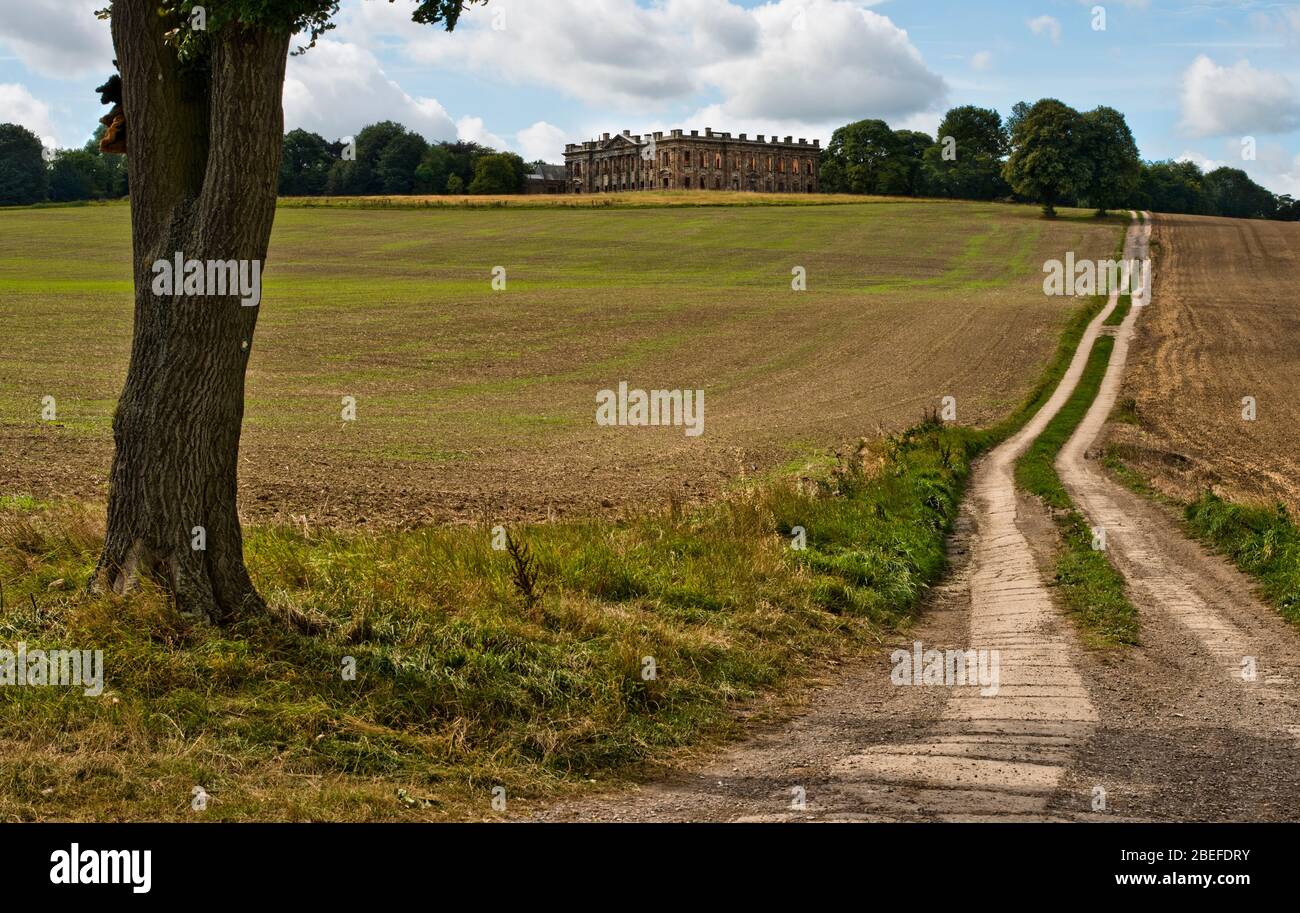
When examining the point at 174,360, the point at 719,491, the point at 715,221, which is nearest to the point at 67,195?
the point at 715,221

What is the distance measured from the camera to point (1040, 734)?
9.21m

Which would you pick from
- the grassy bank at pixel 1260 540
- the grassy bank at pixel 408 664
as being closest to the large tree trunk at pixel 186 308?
the grassy bank at pixel 408 664

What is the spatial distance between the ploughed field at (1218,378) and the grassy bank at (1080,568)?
2140mm

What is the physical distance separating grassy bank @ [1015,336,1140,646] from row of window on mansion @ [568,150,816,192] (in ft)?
480

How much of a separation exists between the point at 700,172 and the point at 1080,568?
536 feet

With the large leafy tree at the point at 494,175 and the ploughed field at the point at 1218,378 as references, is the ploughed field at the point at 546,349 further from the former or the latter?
the large leafy tree at the point at 494,175

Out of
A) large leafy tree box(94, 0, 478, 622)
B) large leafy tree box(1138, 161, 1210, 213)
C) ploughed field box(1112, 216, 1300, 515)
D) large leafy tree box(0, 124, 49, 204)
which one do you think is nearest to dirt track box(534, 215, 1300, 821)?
large leafy tree box(94, 0, 478, 622)

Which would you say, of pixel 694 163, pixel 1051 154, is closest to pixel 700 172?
pixel 694 163

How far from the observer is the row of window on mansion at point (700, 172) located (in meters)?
173

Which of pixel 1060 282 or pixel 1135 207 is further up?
pixel 1135 207

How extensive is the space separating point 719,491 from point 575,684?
1287cm

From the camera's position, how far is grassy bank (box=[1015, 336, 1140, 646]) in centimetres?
1345
